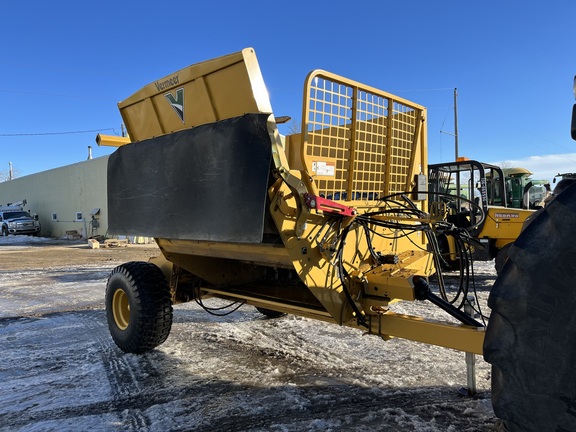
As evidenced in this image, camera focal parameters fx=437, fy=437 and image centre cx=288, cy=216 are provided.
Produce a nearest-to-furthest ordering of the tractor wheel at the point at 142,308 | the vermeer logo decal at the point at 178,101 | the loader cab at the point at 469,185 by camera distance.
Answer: the vermeer logo decal at the point at 178,101 < the tractor wheel at the point at 142,308 < the loader cab at the point at 469,185

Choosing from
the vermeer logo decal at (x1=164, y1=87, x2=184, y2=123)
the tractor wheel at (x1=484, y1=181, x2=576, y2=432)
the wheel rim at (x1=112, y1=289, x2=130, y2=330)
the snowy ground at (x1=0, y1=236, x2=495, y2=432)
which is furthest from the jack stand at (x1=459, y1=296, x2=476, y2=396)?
the wheel rim at (x1=112, y1=289, x2=130, y2=330)

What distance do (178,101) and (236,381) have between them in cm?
247

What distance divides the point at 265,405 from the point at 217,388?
0.55m

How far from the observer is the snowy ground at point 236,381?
10.1 ft

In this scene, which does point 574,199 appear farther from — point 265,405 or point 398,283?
point 265,405

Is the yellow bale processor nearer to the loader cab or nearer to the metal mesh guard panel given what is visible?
the metal mesh guard panel

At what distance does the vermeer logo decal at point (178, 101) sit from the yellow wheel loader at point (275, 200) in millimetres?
15

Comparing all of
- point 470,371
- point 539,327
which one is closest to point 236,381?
point 470,371

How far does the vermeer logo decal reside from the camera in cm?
370

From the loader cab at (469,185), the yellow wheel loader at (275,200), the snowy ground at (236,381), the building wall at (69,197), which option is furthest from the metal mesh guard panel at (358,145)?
the building wall at (69,197)

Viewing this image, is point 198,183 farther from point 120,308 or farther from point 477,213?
point 477,213

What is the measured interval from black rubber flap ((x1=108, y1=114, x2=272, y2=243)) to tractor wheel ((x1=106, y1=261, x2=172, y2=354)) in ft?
1.70

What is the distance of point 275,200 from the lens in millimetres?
2969

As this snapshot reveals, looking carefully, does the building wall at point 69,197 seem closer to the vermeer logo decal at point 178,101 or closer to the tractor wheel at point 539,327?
the vermeer logo decal at point 178,101
